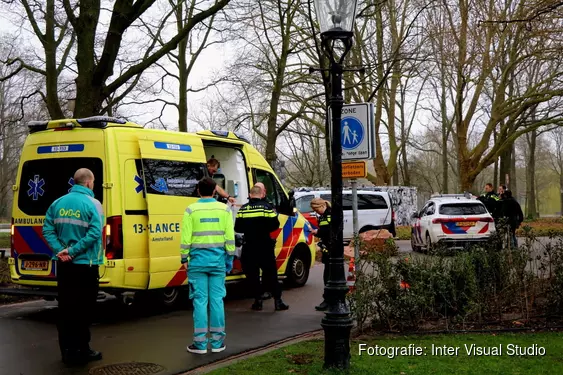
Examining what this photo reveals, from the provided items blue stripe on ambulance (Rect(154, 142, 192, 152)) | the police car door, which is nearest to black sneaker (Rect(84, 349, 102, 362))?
the police car door

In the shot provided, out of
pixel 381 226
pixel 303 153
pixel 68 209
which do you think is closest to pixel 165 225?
pixel 68 209

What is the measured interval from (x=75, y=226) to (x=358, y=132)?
12.7 ft

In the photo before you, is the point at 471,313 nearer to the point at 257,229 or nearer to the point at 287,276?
the point at 257,229

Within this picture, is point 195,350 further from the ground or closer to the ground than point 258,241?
closer to the ground

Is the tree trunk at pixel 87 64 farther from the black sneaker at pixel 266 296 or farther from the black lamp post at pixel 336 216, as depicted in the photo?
the black lamp post at pixel 336 216

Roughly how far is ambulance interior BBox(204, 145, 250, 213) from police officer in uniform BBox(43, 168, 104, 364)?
465 centimetres

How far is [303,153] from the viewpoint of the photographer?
5794 cm

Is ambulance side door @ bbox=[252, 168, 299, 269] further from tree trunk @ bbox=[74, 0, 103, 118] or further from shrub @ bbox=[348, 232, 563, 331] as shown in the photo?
tree trunk @ bbox=[74, 0, 103, 118]

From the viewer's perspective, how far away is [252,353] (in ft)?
22.7

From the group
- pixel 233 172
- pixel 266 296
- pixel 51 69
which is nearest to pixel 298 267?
pixel 266 296

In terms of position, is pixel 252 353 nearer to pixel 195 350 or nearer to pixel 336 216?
pixel 195 350

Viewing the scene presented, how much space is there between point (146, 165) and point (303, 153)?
49338mm

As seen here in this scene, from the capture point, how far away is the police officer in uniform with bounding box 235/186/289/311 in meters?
9.57

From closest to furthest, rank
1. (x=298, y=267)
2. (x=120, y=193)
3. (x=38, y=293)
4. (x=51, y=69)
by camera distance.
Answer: (x=120, y=193), (x=38, y=293), (x=298, y=267), (x=51, y=69)
